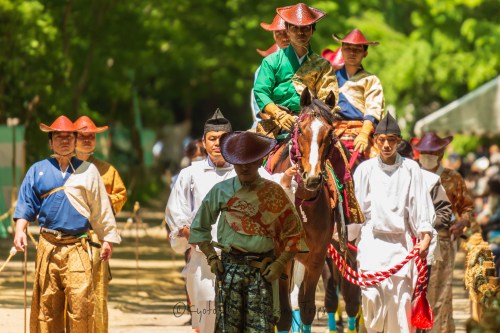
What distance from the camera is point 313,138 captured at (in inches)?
462

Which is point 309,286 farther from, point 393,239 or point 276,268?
point 276,268

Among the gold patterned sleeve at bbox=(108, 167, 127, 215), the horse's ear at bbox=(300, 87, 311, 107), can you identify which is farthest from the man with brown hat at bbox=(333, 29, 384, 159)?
the gold patterned sleeve at bbox=(108, 167, 127, 215)

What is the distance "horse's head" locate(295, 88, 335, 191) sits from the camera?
11578 mm

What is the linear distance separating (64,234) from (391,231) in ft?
9.15

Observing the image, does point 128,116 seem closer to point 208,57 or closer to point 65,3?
point 208,57

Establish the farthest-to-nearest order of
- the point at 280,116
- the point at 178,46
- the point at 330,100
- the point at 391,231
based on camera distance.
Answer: the point at 178,46, the point at 280,116, the point at 330,100, the point at 391,231

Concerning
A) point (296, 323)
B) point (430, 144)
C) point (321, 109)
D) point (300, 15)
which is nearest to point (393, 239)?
point (321, 109)

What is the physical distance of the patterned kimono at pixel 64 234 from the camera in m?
11.6

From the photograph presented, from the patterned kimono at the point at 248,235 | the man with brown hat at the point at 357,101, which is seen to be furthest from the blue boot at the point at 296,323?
the patterned kimono at the point at 248,235

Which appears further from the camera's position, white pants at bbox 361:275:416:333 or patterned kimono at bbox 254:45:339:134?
patterned kimono at bbox 254:45:339:134

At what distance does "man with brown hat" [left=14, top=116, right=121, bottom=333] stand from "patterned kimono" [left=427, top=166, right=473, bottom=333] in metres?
3.91

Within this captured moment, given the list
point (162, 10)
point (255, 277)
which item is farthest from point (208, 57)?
point (255, 277)

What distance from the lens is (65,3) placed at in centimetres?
2912

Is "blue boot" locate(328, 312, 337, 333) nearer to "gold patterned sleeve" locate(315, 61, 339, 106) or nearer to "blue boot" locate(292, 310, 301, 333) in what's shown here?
"blue boot" locate(292, 310, 301, 333)
